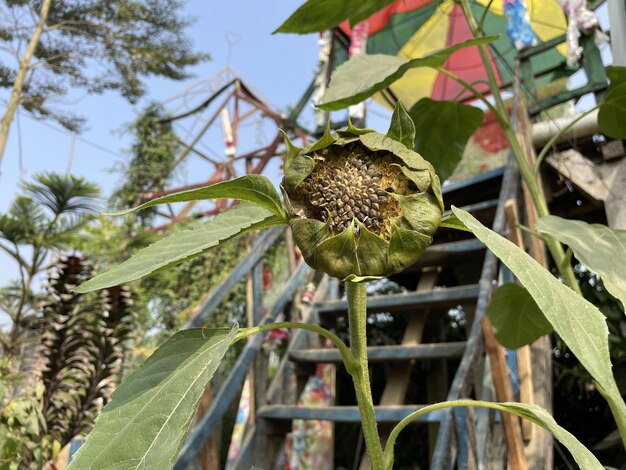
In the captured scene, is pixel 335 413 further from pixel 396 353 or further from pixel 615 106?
pixel 615 106

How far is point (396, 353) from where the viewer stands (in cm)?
203

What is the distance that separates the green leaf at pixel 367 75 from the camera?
63 cm

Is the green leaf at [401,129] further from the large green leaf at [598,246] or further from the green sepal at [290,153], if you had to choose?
the large green leaf at [598,246]

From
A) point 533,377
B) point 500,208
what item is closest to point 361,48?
point 500,208

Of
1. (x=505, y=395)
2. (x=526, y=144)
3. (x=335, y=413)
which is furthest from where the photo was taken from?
(x=526, y=144)

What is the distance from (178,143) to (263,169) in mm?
2368

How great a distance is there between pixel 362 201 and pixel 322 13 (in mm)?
424

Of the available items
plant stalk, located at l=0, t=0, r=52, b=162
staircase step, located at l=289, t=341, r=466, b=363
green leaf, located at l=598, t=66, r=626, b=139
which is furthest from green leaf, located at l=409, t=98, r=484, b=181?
plant stalk, located at l=0, t=0, r=52, b=162

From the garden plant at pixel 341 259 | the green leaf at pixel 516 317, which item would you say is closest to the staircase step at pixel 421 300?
the green leaf at pixel 516 317

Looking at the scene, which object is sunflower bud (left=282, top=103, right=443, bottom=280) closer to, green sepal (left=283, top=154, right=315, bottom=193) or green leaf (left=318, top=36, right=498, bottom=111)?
green sepal (left=283, top=154, right=315, bottom=193)

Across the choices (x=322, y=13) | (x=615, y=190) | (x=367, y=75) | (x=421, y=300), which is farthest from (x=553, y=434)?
(x=615, y=190)

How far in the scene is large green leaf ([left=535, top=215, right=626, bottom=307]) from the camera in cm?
45

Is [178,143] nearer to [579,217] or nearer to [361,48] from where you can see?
[361,48]

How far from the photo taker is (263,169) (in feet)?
16.0
